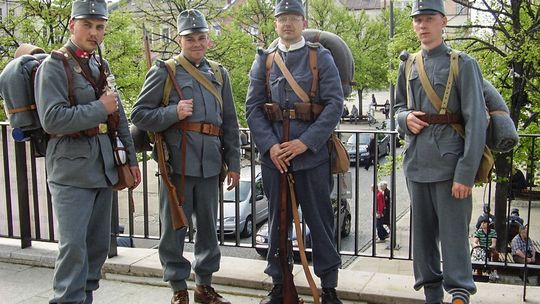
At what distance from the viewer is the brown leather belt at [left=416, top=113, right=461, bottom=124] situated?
3420mm

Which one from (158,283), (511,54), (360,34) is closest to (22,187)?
(158,283)

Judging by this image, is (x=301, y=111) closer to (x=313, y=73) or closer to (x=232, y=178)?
(x=313, y=73)

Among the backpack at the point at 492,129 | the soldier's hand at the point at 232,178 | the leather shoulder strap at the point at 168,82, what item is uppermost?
the leather shoulder strap at the point at 168,82

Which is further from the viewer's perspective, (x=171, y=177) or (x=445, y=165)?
(x=171, y=177)

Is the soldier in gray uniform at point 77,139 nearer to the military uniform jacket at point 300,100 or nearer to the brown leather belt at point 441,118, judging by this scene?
the military uniform jacket at point 300,100

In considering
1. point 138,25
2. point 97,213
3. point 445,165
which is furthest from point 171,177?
point 138,25

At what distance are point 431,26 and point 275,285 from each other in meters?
2.00

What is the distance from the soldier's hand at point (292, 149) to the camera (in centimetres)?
367

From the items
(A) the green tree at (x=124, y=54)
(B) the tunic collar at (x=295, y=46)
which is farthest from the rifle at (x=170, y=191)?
(A) the green tree at (x=124, y=54)

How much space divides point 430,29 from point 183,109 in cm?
162

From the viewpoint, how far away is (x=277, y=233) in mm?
3908

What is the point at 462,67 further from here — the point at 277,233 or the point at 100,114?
the point at 100,114

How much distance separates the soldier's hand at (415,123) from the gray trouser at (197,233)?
54.9 inches

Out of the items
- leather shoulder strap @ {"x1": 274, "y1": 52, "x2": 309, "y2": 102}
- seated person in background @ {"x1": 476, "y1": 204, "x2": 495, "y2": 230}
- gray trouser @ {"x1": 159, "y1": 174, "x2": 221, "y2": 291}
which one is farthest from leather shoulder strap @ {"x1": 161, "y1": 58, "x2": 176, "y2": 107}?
seated person in background @ {"x1": 476, "y1": 204, "x2": 495, "y2": 230}
